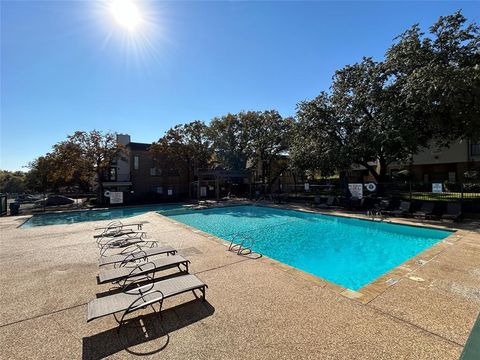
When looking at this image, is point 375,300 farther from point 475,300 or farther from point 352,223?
point 352,223

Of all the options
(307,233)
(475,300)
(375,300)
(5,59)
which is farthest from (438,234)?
(5,59)

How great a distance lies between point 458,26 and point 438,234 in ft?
36.0

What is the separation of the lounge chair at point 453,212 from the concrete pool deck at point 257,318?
6.60 m

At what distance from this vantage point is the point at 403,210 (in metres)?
12.4

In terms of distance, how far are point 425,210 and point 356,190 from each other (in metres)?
3.96

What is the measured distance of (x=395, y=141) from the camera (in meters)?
13.1

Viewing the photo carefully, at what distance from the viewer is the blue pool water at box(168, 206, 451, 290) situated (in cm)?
712

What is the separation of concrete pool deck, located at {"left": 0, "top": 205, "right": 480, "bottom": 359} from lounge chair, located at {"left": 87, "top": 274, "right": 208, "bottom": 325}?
1.06 feet

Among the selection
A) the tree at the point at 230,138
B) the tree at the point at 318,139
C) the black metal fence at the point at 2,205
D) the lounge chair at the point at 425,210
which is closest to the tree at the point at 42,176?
the black metal fence at the point at 2,205

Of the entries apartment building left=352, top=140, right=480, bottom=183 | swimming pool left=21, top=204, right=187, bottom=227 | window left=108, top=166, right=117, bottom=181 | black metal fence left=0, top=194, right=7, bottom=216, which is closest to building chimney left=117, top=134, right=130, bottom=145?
window left=108, top=166, right=117, bottom=181

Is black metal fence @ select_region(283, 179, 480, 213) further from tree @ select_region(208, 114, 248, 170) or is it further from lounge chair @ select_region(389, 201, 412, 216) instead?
tree @ select_region(208, 114, 248, 170)

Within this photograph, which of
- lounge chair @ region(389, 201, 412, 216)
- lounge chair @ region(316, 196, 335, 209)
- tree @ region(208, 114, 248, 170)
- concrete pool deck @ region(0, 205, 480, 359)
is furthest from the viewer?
tree @ region(208, 114, 248, 170)

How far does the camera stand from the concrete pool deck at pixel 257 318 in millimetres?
2799

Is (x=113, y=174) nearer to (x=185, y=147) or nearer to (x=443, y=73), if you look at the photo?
(x=185, y=147)
